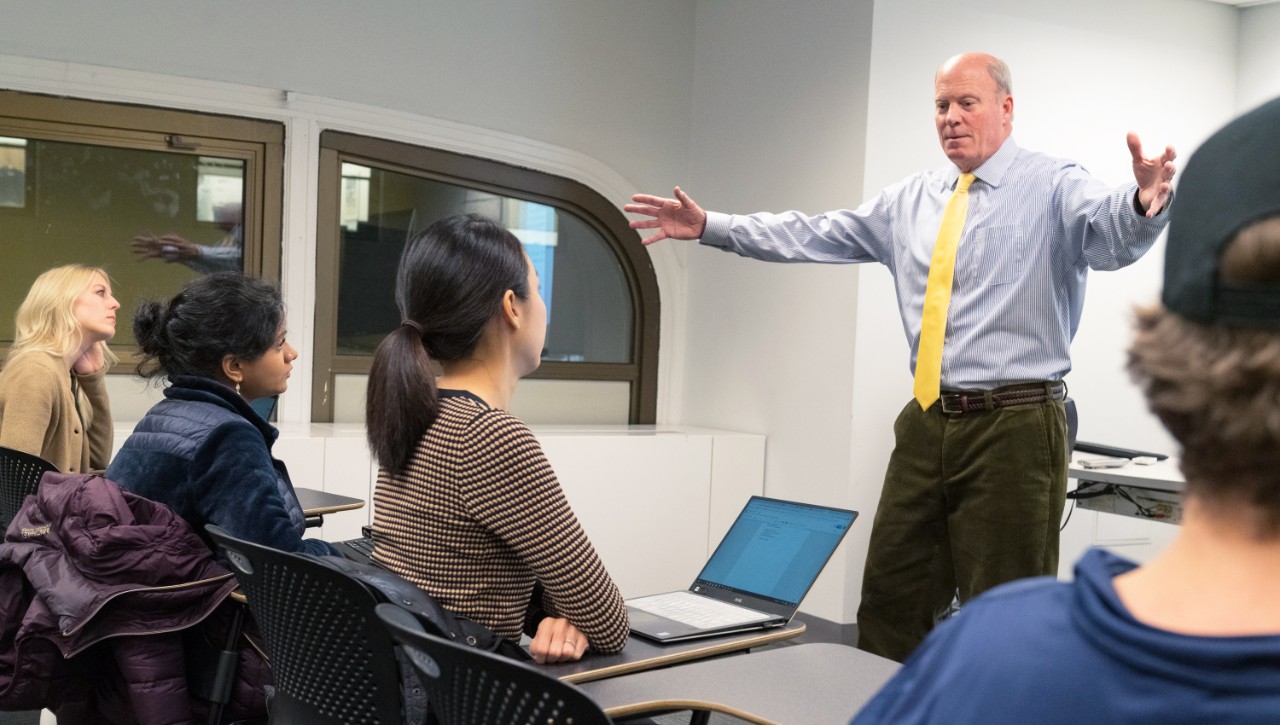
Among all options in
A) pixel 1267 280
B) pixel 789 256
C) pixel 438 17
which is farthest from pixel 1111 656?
pixel 438 17

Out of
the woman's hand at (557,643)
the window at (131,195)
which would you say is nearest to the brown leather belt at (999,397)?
the woman's hand at (557,643)

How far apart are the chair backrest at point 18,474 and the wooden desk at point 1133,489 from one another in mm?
2934

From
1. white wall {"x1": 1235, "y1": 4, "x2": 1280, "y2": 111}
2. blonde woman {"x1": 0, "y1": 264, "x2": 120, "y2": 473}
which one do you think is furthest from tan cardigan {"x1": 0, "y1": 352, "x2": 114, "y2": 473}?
white wall {"x1": 1235, "y1": 4, "x2": 1280, "y2": 111}

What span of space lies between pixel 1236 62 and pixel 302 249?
4430mm

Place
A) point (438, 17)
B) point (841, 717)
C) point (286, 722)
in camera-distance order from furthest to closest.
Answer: point (438, 17) < point (286, 722) < point (841, 717)

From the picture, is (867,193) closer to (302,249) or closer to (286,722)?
(302,249)

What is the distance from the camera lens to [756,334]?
5141 mm

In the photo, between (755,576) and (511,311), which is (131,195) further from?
(755,576)

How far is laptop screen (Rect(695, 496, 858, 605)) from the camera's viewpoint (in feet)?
6.10

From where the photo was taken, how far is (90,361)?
11.3ft

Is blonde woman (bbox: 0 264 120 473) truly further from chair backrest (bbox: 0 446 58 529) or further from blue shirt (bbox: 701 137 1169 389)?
blue shirt (bbox: 701 137 1169 389)

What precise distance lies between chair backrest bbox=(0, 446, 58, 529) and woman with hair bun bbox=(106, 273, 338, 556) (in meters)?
0.24

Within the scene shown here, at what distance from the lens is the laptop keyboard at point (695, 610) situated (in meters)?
1.79

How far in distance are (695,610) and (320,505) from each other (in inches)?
62.5
